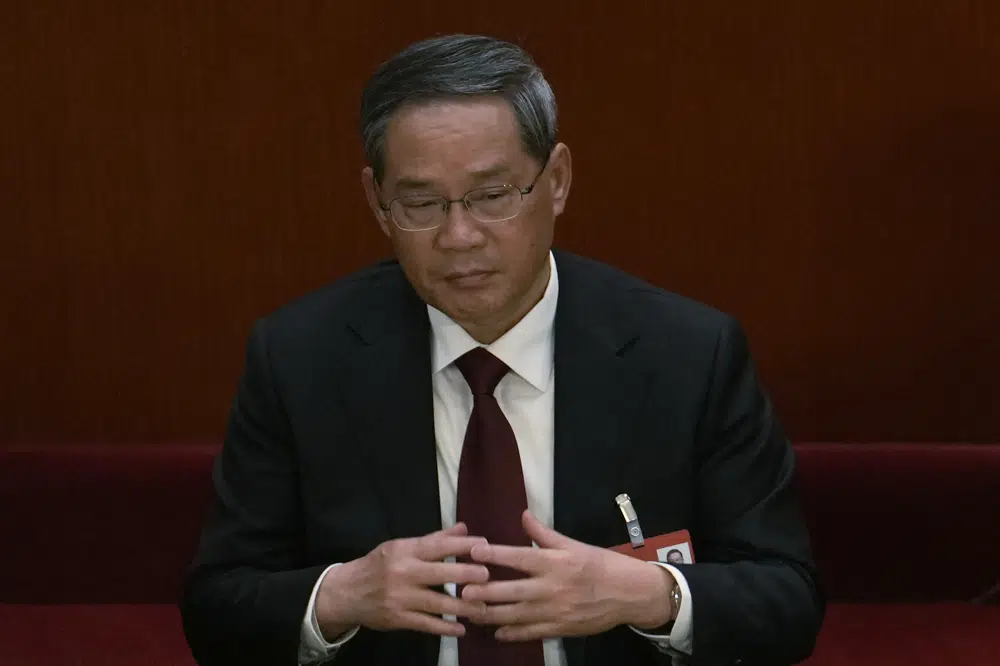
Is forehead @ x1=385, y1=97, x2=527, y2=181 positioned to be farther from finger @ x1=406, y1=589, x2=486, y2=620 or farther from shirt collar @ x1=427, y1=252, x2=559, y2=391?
finger @ x1=406, y1=589, x2=486, y2=620

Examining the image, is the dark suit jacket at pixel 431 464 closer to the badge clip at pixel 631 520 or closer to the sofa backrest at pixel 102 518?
the badge clip at pixel 631 520

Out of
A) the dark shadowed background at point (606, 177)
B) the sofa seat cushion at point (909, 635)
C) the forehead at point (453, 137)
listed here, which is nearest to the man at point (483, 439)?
the forehead at point (453, 137)

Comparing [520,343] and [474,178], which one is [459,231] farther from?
[520,343]

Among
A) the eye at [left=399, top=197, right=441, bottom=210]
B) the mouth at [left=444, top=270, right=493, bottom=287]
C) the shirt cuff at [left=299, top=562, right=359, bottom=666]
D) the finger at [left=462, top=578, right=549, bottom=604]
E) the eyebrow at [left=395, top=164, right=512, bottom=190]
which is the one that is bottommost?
the shirt cuff at [left=299, top=562, right=359, bottom=666]

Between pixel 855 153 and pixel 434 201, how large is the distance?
43.1 inches

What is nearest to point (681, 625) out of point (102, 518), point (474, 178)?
point (474, 178)

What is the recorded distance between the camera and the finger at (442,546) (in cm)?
163

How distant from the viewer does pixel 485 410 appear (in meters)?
1.86

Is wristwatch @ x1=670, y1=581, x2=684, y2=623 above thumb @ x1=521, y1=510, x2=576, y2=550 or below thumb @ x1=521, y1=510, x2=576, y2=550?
below

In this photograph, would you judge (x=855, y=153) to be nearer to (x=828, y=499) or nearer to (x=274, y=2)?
(x=828, y=499)

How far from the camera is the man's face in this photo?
1.73m

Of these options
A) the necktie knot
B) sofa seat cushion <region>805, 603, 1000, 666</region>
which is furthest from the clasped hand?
sofa seat cushion <region>805, 603, 1000, 666</region>

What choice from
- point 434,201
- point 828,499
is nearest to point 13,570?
point 434,201

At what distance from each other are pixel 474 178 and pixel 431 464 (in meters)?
0.39
